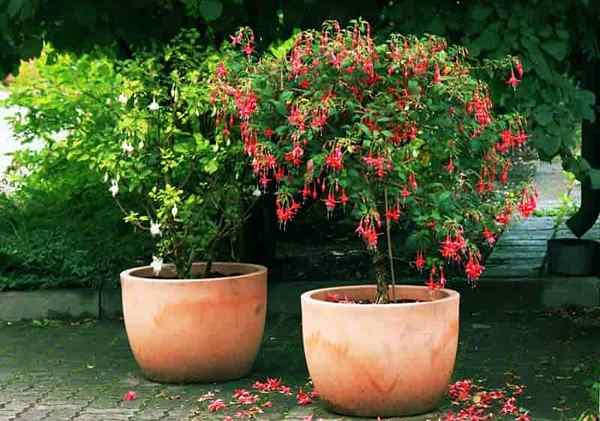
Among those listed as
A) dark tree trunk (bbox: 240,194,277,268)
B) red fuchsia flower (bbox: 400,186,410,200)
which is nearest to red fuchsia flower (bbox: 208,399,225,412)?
red fuchsia flower (bbox: 400,186,410,200)

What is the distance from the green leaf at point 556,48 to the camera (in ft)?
22.1

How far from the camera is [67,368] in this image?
273 inches

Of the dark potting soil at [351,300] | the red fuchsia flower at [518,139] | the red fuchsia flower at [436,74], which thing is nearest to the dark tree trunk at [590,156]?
the red fuchsia flower at [518,139]

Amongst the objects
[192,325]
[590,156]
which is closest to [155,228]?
[192,325]

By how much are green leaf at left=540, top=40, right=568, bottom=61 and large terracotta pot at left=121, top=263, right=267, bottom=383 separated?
2151 millimetres

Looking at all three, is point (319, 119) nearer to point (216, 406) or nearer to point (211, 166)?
point (211, 166)

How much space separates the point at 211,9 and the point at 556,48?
205 centimetres

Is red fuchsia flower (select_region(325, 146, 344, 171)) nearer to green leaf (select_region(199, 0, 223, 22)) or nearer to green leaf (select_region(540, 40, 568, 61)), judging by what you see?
green leaf (select_region(199, 0, 223, 22))

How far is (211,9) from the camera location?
6906 mm

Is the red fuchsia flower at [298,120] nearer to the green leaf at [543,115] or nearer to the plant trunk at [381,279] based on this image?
the plant trunk at [381,279]

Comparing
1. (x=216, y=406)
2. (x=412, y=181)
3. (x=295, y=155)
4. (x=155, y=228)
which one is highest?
(x=295, y=155)

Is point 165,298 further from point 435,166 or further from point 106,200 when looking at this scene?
point 106,200

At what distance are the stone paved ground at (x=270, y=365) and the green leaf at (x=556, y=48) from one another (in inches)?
70.6

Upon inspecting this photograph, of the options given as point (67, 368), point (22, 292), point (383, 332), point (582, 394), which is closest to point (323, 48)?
point (383, 332)
